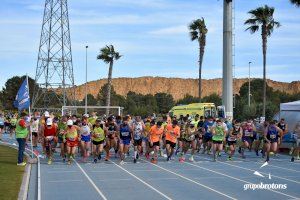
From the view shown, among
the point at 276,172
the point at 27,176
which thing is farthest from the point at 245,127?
the point at 27,176

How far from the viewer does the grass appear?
12.3 metres

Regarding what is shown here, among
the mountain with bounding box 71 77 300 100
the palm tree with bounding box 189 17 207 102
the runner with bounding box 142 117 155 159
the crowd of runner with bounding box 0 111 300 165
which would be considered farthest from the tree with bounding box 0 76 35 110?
the mountain with bounding box 71 77 300 100

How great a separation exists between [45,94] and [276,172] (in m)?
41.7

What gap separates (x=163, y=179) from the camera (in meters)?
15.6

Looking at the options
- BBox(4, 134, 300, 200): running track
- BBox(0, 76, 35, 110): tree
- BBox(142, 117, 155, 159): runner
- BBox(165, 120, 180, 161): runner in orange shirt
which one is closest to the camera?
BBox(4, 134, 300, 200): running track

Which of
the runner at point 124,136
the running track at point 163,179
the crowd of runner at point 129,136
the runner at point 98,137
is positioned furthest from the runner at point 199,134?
the runner at point 98,137

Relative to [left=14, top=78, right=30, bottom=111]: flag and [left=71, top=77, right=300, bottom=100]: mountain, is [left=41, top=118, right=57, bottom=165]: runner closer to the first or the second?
[left=14, top=78, right=30, bottom=111]: flag

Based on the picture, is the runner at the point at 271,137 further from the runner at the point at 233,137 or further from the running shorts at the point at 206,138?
the running shorts at the point at 206,138

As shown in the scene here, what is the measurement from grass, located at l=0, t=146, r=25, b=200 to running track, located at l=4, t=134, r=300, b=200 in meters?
0.40

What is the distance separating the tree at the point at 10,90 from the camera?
91312 millimetres

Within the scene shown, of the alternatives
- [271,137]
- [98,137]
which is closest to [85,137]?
[98,137]

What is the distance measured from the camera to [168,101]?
109188 mm

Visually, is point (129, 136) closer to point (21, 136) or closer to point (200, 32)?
point (21, 136)

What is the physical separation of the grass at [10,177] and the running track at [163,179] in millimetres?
402
